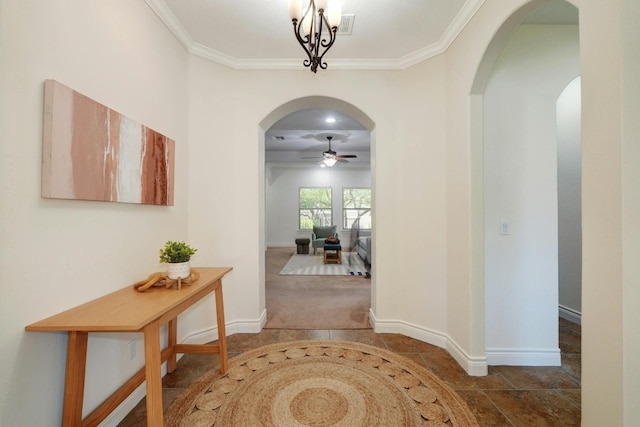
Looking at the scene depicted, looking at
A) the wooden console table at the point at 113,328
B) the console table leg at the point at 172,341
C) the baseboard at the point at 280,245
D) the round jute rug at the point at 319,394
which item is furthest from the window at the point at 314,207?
the wooden console table at the point at 113,328

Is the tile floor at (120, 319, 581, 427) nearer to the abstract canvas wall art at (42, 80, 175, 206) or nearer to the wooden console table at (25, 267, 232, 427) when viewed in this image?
the wooden console table at (25, 267, 232, 427)

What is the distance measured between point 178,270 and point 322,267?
174 inches

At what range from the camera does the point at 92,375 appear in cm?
137

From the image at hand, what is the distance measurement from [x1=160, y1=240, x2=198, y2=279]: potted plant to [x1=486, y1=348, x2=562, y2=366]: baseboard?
2.48 m

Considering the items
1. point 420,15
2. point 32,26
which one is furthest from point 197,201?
point 420,15

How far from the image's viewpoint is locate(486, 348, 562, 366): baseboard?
6.95ft

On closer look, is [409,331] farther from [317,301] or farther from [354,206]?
[354,206]

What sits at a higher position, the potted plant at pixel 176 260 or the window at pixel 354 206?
the window at pixel 354 206

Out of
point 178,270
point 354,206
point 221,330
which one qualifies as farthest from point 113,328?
point 354,206

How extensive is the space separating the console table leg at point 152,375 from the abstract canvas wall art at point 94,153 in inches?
29.6

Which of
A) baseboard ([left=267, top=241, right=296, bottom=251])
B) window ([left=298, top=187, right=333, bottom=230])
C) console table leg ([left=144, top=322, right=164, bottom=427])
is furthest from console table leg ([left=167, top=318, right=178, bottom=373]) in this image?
window ([left=298, top=187, right=333, bottom=230])

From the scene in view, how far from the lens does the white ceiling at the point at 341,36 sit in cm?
195

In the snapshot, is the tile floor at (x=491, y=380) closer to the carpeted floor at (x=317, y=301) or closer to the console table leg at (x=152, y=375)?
the carpeted floor at (x=317, y=301)

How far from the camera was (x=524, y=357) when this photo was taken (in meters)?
2.13
